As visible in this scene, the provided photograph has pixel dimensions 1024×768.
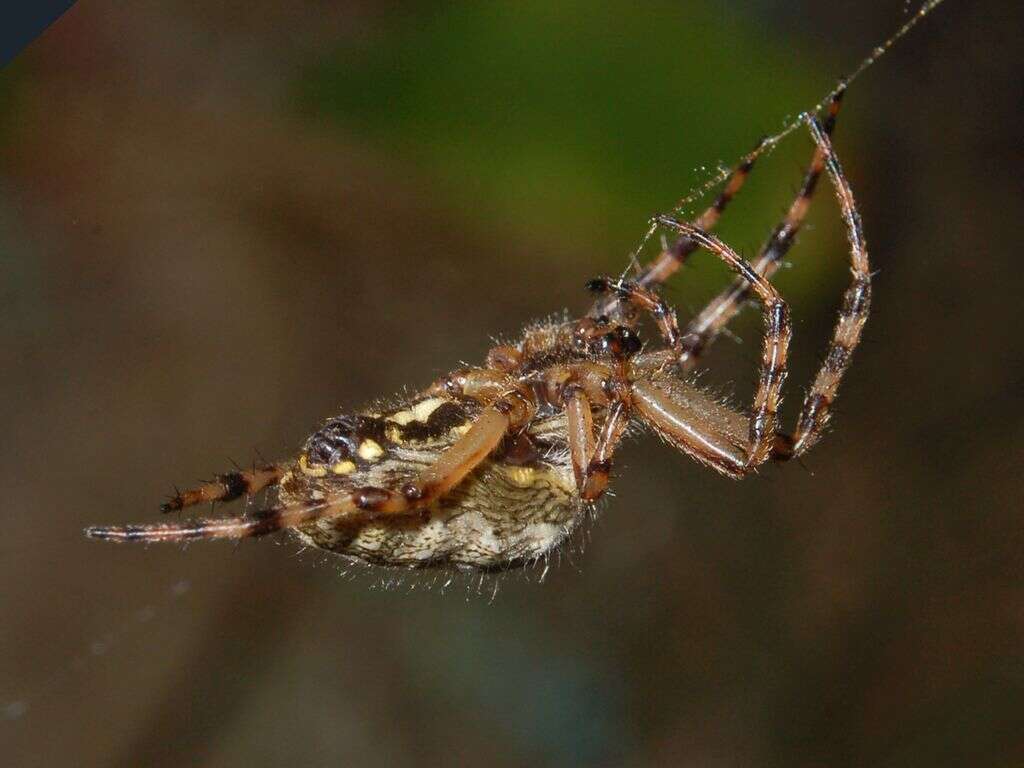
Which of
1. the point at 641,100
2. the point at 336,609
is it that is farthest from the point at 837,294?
the point at 336,609

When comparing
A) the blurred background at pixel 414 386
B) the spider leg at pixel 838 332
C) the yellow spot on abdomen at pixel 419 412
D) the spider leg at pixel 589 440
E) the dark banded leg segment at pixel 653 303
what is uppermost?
the spider leg at pixel 838 332

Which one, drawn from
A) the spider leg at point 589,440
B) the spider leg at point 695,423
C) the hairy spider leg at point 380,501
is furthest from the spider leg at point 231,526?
the spider leg at point 695,423

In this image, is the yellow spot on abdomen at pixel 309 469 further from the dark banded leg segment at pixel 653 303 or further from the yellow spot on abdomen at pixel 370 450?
the dark banded leg segment at pixel 653 303

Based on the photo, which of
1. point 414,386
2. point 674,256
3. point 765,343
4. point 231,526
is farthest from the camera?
point 414,386

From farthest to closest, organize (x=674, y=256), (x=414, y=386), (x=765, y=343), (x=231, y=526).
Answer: (x=414, y=386), (x=674, y=256), (x=765, y=343), (x=231, y=526)

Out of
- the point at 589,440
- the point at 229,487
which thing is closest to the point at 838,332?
the point at 589,440

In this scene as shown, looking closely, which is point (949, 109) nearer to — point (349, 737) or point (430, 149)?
point (430, 149)

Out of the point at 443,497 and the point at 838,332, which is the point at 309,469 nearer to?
the point at 443,497

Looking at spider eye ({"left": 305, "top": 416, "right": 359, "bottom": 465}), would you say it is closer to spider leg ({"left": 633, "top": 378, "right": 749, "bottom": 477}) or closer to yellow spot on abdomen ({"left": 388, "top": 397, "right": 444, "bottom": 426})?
yellow spot on abdomen ({"left": 388, "top": 397, "right": 444, "bottom": 426})
